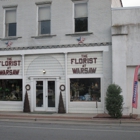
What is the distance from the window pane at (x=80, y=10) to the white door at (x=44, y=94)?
14.4 feet

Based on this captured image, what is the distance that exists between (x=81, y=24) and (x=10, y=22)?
4931mm

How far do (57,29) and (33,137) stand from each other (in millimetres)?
9665

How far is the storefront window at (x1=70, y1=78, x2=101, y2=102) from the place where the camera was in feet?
58.8

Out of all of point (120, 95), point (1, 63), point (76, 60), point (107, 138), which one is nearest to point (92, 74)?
point (76, 60)

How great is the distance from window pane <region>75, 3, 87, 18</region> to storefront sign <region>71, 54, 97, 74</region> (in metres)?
2.54

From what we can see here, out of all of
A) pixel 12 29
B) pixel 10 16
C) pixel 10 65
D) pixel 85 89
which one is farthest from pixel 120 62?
pixel 10 16

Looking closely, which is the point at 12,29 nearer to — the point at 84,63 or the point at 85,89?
the point at 84,63

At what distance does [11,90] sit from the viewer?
779 inches

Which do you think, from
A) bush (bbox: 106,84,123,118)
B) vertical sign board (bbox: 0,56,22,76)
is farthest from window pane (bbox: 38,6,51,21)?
bush (bbox: 106,84,123,118)

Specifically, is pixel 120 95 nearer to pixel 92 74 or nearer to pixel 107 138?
pixel 92 74

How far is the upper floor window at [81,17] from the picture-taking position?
60.1ft

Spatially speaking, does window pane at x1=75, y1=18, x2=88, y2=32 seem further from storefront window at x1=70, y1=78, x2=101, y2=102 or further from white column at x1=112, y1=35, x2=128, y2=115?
storefront window at x1=70, y1=78, x2=101, y2=102

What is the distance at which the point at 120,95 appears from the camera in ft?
51.3

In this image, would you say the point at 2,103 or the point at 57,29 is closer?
the point at 57,29
